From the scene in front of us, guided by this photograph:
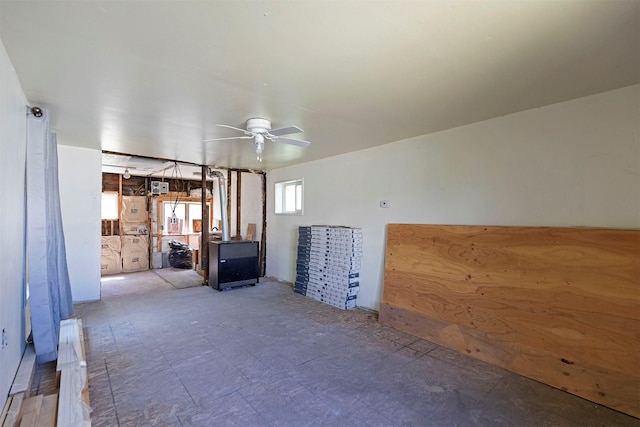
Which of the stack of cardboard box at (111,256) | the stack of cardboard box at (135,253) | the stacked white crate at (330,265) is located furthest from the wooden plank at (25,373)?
the stack of cardboard box at (135,253)

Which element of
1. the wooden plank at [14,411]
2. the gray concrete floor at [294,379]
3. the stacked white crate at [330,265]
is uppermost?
the stacked white crate at [330,265]

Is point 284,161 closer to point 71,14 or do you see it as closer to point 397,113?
point 397,113

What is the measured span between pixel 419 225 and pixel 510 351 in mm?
1509

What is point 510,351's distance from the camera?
2666mm

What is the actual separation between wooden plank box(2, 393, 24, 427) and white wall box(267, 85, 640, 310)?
3549 mm

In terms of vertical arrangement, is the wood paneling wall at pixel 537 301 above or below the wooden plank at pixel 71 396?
above

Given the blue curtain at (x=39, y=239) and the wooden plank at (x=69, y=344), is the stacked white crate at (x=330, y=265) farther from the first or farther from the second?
the blue curtain at (x=39, y=239)

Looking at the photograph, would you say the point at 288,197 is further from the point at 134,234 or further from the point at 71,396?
the point at 71,396

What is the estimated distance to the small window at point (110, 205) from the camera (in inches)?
290

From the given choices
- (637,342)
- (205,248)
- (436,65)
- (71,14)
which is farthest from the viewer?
(205,248)

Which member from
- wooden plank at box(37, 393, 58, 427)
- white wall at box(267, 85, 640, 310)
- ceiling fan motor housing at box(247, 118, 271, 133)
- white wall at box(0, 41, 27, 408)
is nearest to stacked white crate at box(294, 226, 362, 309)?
white wall at box(267, 85, 640, 310)

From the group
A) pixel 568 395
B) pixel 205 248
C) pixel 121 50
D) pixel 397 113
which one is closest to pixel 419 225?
pixel 397 113

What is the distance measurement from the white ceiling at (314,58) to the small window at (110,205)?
5.12m

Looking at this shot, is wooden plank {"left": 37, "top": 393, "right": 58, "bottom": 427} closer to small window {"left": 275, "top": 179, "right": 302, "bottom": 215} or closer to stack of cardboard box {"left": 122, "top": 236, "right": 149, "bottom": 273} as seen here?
small window {"left": 275, "top": 179, "right": 302, "bottom": 215}
